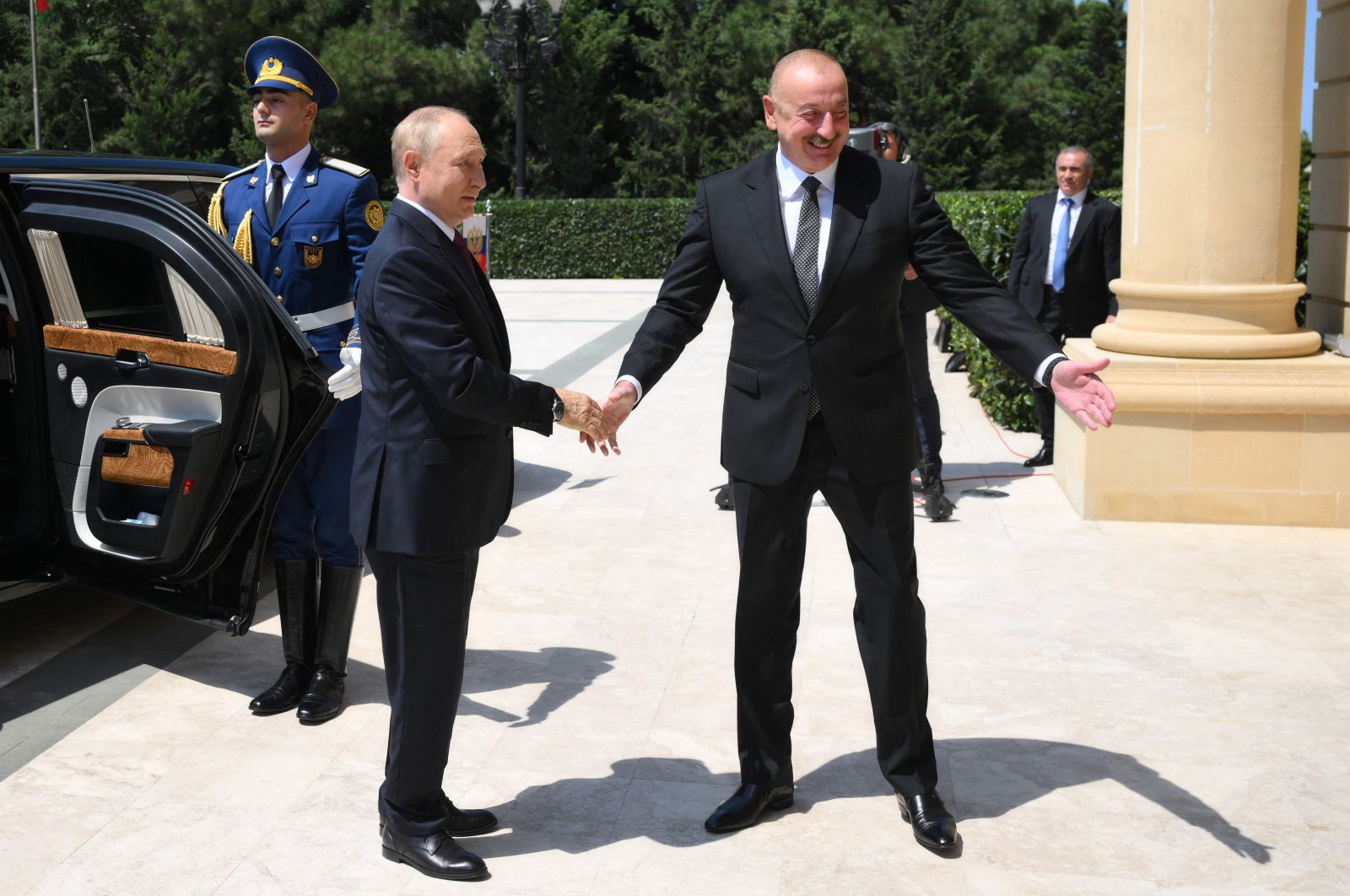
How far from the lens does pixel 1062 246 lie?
8422 millimetres

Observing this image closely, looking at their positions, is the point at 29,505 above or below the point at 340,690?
above

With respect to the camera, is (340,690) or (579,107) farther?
(579,107)

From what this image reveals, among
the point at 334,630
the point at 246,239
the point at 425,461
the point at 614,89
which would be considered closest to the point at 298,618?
the point at 334,630

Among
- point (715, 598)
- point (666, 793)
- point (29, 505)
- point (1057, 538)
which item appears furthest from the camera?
point (1057, 538)

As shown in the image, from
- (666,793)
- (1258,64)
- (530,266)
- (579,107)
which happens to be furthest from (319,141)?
(666,793)

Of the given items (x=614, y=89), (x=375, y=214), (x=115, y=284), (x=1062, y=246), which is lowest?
(x=1062, y=246)

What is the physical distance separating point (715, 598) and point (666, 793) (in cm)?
192

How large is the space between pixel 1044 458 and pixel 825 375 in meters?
5.23

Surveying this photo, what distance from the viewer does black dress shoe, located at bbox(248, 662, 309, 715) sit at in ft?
15.2

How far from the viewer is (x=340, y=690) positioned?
4676 mm

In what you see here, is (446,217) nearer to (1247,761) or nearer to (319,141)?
(1247,761)

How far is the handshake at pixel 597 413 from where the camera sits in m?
3.62

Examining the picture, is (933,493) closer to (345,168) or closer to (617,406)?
(345,168)

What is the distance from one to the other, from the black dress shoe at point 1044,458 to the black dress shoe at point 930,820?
4.97 metres
